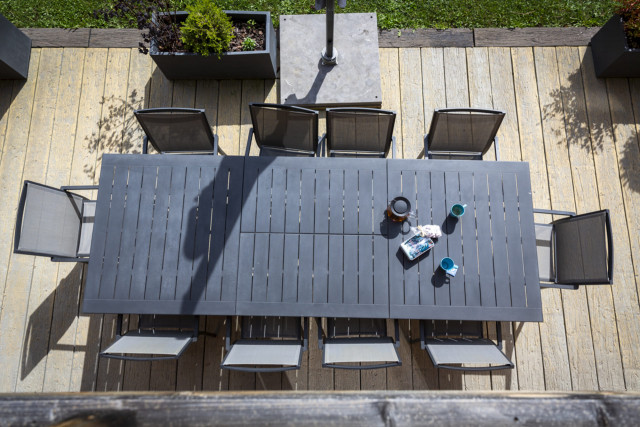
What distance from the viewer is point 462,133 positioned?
9.34 ft

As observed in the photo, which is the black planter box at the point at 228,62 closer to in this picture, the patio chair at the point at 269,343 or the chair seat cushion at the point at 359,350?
the patio chair at the point at 269,343

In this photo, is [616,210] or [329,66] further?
[329,66]

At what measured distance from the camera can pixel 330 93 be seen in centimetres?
352

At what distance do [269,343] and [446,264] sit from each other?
1273 mm

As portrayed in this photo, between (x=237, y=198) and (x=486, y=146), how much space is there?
1867mm

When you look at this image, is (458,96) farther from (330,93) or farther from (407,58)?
(330,93)

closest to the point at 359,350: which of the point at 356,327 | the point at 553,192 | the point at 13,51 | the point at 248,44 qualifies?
the point at 356,327

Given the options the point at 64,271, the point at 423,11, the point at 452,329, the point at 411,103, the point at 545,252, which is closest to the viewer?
the point at 452,329

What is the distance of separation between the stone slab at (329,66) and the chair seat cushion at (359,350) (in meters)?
2.07

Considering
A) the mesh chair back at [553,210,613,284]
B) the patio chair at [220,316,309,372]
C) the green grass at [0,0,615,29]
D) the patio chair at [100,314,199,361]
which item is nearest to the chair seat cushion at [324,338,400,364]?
the patio chair at [220,316,309,372]

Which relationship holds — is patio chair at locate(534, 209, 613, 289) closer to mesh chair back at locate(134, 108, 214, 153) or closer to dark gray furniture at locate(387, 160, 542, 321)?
dark gray furniture at locate(387, 160, 542, 321)

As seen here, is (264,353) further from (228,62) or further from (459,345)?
(228,62)

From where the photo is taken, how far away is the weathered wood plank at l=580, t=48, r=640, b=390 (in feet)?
9.98

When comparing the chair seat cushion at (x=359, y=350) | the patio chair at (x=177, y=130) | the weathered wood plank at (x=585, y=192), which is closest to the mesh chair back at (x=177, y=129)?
the patio chair at (x=177, y=130)
